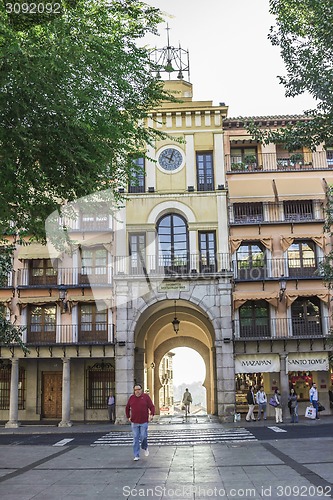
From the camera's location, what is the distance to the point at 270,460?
12.4 metres

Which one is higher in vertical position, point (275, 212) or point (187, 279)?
point (275, 212)

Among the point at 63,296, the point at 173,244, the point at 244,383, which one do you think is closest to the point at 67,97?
the point at 173,244

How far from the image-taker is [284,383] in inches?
1104

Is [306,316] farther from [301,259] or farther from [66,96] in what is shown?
[66,96]

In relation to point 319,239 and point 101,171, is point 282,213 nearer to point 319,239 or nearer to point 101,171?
point 319,239

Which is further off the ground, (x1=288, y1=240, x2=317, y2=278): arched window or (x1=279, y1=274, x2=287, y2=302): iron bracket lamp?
(x1=288, y1=240, x2=317, y2=278): arched window

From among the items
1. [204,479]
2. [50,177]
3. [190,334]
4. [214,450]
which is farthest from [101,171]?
[190,334]

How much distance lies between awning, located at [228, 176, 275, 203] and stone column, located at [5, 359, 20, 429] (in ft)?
45.3

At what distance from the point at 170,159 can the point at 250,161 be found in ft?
14.8

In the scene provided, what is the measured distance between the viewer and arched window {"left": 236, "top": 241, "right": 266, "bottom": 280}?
29812 mm

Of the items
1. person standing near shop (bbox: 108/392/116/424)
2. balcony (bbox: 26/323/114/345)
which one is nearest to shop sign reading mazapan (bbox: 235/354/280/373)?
person standing near shop (bbox: 108/392/116/424)

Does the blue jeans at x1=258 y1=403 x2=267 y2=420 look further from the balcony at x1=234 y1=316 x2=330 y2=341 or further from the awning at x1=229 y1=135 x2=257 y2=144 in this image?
the awning at x1=229 y1=135 x2=257 y2=144

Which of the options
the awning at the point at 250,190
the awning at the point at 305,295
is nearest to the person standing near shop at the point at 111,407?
the awning at the point at 305,295

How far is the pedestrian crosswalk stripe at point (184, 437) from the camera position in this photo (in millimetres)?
17828
